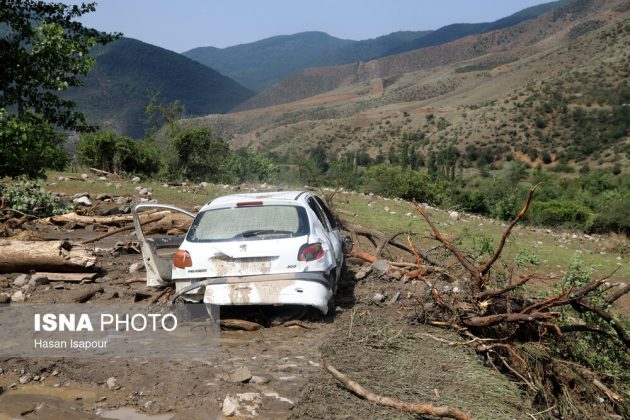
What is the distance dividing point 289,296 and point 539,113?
65860 mm

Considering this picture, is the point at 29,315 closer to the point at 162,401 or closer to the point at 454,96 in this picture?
the point at 162,401

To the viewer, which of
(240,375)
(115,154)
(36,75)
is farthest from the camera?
(115,154)

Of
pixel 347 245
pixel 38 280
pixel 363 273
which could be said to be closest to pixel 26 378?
pixel 38 280

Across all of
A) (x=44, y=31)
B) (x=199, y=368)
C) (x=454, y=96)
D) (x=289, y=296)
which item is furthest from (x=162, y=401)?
(x=454, y=96)

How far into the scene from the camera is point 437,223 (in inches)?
722

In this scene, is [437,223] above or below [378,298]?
below

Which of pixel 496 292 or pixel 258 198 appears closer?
pixel 496 292

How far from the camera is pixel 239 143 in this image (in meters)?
111

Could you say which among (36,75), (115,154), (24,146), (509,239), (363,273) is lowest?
(509,239)

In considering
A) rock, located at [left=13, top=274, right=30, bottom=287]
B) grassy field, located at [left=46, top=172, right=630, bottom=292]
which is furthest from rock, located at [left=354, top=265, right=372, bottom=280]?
grassy field, located at [left=46, top=172, right=630, bottom=292]

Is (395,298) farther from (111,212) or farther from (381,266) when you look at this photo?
(111,212)

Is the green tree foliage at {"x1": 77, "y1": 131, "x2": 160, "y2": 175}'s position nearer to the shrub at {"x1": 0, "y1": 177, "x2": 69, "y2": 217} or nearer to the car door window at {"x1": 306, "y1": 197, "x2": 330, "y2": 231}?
the shrub at {"x1": 0, "y1": 177, "x2": 69, "y2": 217}

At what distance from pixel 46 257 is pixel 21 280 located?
1.49ft

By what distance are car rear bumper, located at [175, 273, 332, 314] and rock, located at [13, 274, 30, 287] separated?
3351mm
